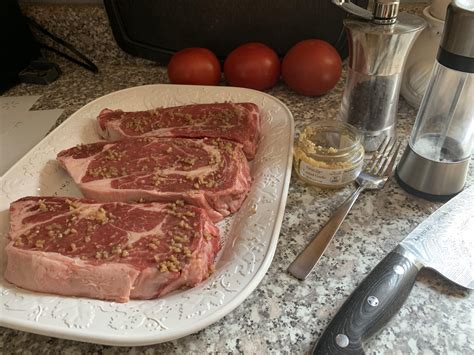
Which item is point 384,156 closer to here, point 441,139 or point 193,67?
point 441,139

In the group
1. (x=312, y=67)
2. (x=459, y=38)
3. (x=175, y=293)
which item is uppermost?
(x=459, y=38)

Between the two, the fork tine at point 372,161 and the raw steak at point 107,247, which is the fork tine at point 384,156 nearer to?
the fork tine at point 372,161

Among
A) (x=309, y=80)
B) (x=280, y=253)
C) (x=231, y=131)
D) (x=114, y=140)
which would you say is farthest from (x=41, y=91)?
(x=280, y=253)

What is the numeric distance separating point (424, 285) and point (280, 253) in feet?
0.75

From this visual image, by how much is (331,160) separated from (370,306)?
0.31m

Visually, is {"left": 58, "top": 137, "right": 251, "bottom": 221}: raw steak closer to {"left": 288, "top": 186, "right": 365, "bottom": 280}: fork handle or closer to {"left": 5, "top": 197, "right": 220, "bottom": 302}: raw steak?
{"left": 5, "top": 197, "right": 220, "bottom": 302}: raw steak

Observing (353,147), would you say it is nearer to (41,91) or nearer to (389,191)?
(389,191)

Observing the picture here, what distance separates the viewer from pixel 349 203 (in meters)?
0.77

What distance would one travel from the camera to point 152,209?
2.50 ft

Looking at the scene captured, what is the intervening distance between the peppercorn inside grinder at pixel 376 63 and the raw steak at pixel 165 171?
0.28m

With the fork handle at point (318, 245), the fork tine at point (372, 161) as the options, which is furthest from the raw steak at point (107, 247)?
the fork tine at point (372, 161)

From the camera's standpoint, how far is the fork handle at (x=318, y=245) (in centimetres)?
67

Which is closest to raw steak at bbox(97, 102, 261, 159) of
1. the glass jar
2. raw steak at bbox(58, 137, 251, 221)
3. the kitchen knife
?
raw steak at bbox(58, 137, 251, 221)

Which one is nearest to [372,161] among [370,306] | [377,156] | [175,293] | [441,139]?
[377,156]
